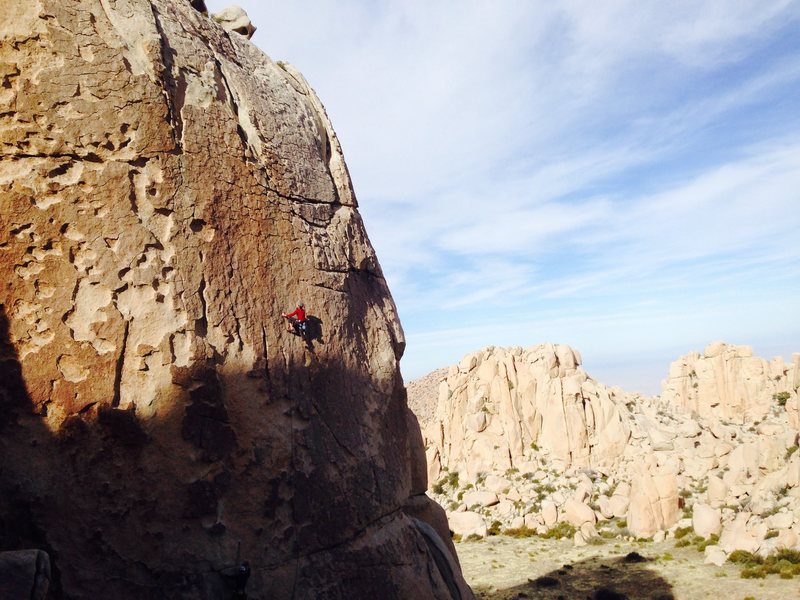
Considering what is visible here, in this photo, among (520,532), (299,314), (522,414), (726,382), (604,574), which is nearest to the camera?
(299,314)

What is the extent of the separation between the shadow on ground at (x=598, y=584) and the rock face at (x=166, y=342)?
62.3ft

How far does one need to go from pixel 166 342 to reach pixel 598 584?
2528 centimetres

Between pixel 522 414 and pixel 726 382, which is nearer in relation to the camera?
pixel 522 414

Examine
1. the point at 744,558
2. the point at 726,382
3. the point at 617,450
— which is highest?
the point at 726,382

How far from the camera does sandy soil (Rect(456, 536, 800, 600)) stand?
23.3m

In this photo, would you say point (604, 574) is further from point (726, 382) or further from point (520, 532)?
point (726, 382)

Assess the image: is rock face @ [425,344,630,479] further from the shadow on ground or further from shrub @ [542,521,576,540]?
the shadow on ground

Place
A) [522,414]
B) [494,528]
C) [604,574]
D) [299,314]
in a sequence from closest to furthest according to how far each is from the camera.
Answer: [299,314] < [604,574] < [494,528] < [522,414]

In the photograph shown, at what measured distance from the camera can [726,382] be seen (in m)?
57.4

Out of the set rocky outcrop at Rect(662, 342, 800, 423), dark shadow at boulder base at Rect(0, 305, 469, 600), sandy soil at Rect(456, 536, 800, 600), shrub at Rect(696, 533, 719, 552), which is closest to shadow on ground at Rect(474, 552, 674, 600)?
sandy soil at Rect(456, 536, 800, 600)

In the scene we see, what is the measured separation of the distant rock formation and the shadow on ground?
369cm

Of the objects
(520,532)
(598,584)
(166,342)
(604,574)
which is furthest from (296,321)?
(520,532)

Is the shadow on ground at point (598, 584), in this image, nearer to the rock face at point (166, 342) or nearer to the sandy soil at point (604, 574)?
the sandy soil at point (604, 574)

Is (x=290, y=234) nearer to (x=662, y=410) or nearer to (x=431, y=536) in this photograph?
(x=431, y=536)
